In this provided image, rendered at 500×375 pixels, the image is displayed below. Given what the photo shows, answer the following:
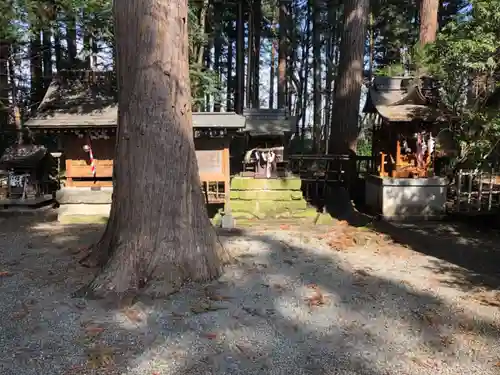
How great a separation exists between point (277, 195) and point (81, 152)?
498 cm

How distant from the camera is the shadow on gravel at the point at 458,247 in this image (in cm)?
550

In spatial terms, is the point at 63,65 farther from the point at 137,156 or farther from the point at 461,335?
the point at 461,335

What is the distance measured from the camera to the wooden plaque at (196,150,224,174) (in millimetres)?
10031

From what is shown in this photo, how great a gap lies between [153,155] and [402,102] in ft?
23.8

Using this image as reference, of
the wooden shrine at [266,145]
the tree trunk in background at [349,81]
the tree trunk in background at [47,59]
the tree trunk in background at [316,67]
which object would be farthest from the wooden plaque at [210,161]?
the tree trunk in background at [316,67]

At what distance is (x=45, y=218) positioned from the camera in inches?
421

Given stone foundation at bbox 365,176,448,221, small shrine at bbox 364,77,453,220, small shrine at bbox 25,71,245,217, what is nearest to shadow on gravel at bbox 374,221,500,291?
stone foundation at bbox 365,176,448,221

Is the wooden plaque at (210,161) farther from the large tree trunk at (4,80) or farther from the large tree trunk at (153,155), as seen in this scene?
the large tree trunk at (4,80)

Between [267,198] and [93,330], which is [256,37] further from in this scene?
[93,330]

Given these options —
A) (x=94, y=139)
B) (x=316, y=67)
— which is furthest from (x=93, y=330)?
(x=316, y=67)

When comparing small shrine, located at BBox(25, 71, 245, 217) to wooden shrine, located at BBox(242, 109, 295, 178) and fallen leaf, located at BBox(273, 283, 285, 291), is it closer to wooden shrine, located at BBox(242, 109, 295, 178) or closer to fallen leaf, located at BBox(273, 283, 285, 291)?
wooden shrine, located at BBox(242, 109, 295, 178)

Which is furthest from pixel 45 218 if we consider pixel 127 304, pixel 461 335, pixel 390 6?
pixel 390 6

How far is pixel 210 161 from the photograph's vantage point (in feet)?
33.1

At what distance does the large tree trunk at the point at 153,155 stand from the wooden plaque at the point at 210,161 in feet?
16.5
